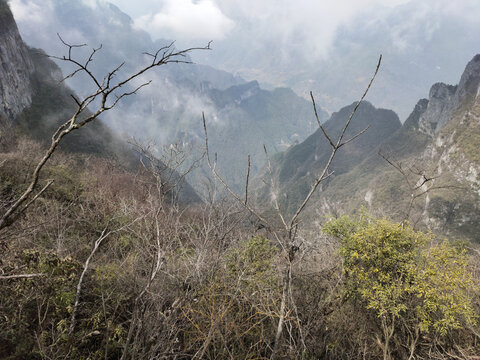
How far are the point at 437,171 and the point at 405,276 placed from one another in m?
94.8

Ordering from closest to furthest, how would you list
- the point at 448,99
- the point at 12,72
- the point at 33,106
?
the point at 12,72 < the point at 33,106 < the point at 448,99

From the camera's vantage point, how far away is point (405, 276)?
26.3ft

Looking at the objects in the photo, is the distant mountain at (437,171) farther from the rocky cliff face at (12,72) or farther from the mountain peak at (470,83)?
the rocky cliff face at (12,72)

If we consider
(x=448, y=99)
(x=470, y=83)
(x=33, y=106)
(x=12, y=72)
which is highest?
(x=448, y=99)

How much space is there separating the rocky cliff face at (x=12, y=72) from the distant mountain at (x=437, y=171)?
5345 centimetres

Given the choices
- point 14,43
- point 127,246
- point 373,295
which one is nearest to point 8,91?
point 14,43

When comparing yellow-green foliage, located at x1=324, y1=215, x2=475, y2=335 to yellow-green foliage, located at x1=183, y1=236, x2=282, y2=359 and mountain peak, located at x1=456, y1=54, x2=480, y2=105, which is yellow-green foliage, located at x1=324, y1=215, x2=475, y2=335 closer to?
yellow-green foliage, located at x1=183, y1=236, x2=282, y2=359

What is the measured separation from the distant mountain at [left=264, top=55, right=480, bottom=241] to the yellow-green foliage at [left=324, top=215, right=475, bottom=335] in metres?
21.3

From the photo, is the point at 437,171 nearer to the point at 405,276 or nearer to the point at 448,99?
the point at 448,99

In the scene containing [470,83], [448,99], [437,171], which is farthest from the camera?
[448,99]

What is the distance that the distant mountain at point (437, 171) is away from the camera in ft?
211

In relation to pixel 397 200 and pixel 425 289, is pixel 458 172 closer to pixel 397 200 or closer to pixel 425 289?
pixel 397 200

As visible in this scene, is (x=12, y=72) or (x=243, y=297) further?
(x=12, y=72)

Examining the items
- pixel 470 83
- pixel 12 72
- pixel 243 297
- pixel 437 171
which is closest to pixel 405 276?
pixel 243 297
